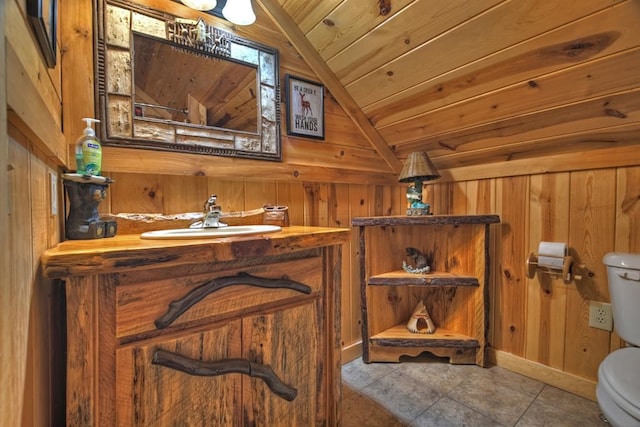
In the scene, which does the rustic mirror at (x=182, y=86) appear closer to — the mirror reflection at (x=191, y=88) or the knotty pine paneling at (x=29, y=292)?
the mirror reflection at (x=191, y=88)

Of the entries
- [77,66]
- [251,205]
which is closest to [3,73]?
[77,66]

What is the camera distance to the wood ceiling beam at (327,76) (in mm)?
1404

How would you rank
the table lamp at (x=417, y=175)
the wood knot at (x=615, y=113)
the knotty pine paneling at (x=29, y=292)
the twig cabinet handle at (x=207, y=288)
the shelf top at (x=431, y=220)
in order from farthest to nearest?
the table lamp at (x=417, y=175) → the shelf top at (x=431, y=220) → the wood knot at (x=615, y=113) → the twig cabinet handle at (x=207, y=288) → the knotty pine paneling at (x=29, y=292)

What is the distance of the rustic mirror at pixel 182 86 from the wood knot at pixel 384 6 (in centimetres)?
53

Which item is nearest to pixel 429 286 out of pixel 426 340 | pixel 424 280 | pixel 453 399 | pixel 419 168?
pixel 424 280

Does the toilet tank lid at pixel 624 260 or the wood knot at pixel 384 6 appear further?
the wood knot at pixel 384 6

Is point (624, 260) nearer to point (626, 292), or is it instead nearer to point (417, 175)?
point (626, 292)

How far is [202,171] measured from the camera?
3.98ft

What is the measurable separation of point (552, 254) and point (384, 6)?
137 centimetres

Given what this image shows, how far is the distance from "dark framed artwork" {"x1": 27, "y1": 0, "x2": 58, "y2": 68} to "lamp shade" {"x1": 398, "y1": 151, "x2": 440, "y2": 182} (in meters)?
1.52

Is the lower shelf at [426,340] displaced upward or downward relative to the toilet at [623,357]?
downward

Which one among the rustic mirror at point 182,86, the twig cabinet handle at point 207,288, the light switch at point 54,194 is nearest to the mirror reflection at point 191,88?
the rustic mirror at point 182,86

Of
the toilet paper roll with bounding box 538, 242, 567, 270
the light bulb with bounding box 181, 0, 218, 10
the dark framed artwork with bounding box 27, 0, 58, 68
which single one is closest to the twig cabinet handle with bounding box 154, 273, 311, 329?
the dark framed artwork with bounding box 27, 0, 58, 68

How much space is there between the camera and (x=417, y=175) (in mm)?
1621
